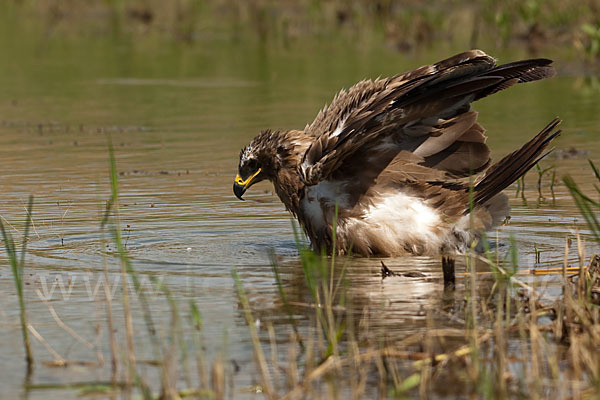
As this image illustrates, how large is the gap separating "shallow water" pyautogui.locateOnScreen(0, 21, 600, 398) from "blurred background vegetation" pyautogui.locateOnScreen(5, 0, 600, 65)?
1660mm

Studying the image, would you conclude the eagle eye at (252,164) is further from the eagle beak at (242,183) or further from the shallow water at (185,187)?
the shallow water at (185,187)

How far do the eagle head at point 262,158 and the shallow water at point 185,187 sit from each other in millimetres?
374

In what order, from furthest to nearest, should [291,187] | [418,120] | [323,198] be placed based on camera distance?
[291,187] < [323,198] < [418,120]

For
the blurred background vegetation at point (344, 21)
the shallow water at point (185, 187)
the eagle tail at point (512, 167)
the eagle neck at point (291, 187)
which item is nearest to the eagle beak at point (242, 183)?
the eagle neck at point (291, 187)

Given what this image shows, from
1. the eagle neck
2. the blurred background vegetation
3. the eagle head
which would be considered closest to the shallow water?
the eagle neck

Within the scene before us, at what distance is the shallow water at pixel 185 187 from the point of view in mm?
5180

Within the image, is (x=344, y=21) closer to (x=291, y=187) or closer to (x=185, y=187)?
(x=185, y=187)

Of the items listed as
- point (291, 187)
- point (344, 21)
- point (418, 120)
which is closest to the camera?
point (418, 120)

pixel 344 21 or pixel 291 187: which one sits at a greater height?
pixel 344 21

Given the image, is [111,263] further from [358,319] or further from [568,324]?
[568,324]

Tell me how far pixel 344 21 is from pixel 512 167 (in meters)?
17.1

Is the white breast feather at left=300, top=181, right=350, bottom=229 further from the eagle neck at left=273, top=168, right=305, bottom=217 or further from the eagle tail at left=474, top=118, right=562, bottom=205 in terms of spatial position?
the eagle tail at left=474, top=118, right=562, bottom=205

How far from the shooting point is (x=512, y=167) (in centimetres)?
655

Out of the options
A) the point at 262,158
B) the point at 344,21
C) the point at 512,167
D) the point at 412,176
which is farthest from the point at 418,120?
the point at 344,21
